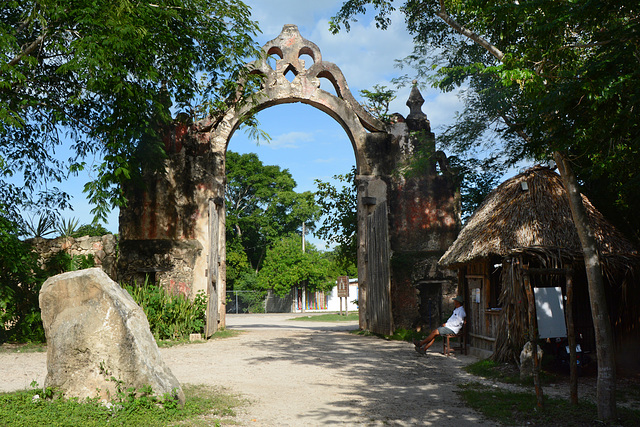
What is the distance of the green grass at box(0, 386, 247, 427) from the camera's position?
16.9 ft

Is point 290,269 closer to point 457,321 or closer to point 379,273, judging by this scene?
point 379,273

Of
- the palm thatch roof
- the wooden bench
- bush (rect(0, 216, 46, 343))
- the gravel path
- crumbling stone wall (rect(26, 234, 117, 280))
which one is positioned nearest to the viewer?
the gravel path

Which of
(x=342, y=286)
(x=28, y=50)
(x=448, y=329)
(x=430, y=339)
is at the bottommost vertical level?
(x=430, y=339)

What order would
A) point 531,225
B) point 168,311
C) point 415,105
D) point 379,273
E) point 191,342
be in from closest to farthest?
point 531,225
point 191,342
point 168,311
point 379,273
point 415,105

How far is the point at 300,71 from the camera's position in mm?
14914

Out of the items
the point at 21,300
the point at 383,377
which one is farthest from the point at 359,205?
the point at 21,300

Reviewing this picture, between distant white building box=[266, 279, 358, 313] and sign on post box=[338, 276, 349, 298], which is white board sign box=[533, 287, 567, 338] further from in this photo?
distant white building box=[266, 279, 358, 313]

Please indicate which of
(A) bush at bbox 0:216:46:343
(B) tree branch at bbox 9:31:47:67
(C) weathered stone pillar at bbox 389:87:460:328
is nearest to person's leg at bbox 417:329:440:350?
(C) weathered stone pillar at bbox 389:87:460:328

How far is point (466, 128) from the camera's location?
1424 cm

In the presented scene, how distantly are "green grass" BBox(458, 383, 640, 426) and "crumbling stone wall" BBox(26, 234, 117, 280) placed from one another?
10.1 metres

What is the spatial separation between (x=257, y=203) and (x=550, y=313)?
1183 inches

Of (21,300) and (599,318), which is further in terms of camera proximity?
(21,300)

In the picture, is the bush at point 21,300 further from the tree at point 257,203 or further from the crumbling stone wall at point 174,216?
the tree at point 257,203

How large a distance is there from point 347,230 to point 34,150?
963cm
